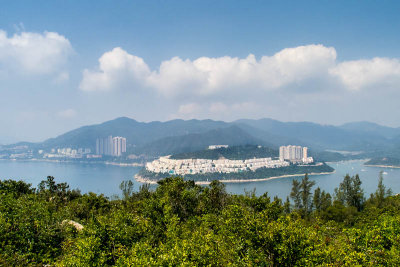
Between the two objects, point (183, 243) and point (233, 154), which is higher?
point (183, 243)

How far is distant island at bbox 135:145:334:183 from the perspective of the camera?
8938cm

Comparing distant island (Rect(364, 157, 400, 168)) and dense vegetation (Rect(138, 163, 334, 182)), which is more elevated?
distant island (Rect(364, 157, 400, 168))

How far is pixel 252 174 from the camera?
9019cm

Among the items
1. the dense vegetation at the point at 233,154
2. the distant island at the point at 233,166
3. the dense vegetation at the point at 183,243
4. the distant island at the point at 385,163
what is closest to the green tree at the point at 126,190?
the dense vegetation at the point at 183,243


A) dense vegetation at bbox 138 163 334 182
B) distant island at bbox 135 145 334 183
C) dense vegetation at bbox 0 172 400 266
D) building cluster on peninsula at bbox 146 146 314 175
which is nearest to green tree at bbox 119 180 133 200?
dense vegetation at bbox 0 172 400 266

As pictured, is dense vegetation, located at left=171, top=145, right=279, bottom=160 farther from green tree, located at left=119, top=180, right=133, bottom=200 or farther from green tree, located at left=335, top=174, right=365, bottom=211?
green tree, located at left=119, top=180, right=133, bottom=200

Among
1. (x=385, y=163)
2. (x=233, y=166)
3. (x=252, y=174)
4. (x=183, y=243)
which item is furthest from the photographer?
(x=385, y=163)

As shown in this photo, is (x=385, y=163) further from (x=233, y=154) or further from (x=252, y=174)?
(x=233, y=154)

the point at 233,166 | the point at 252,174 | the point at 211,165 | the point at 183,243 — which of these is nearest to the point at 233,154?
the point at 233,166

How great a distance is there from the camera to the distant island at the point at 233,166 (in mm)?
89375

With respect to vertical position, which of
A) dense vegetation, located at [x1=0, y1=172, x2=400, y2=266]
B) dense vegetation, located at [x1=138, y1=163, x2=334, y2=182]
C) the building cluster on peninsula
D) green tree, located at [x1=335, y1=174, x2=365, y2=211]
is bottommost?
dense vegetation, located at [x1=138, y1=163, x2=334, y2=182]

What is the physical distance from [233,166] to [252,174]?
1129cm

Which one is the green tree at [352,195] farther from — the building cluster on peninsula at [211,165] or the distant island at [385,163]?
the distant island at [385,163]

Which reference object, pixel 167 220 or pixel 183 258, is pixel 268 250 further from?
pixel 167 220
